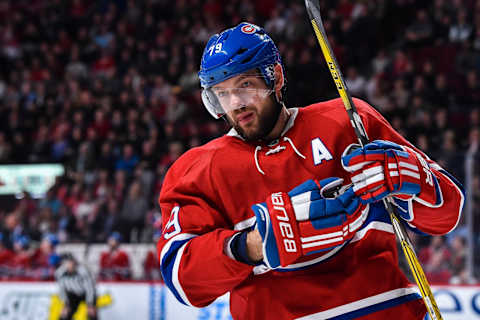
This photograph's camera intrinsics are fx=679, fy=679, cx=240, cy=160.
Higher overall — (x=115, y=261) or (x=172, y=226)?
(x=172, y=226)

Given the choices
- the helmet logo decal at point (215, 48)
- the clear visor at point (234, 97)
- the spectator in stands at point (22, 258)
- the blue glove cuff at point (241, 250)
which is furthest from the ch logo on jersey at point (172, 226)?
the spectator in stands at point (22, 258)

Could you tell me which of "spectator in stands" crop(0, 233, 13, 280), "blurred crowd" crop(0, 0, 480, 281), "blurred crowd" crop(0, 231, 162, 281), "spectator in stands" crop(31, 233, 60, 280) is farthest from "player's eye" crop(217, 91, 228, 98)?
"spectator in stands" crop(0, 233, 13, 280)

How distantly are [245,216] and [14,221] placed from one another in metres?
5.15

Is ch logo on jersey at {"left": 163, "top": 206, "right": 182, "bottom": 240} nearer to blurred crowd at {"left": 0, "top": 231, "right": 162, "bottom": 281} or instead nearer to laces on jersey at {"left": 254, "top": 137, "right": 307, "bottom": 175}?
laces on jersey at {"left": 254, "top": 137, "right": 307, "bottom": 175}

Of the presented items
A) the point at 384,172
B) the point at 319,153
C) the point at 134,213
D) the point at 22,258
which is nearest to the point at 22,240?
the point at 22,258

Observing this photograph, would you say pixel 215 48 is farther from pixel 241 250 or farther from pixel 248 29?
pixel 241 250

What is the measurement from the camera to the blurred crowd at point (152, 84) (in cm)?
633

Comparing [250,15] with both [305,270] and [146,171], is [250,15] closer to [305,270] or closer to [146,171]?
[146,171]

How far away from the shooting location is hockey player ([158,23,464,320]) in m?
1.56

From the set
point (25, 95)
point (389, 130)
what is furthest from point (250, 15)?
point (389, 130)

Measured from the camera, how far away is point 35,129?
945 cm

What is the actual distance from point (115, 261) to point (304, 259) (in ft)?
15.2

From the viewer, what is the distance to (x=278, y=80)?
192 centimetres

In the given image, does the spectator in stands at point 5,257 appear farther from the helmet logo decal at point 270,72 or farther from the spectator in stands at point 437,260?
the helmet logo decal at point 270,72
